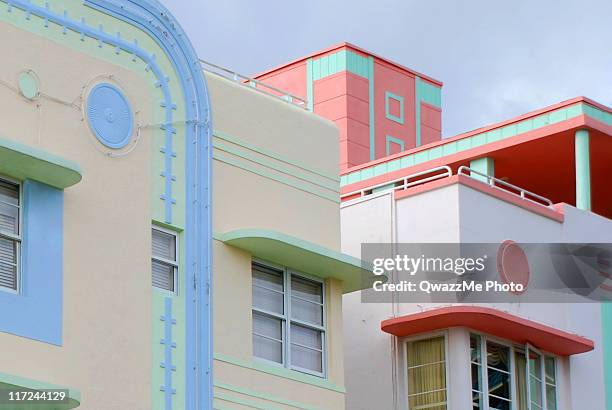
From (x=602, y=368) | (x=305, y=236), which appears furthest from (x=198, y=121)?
(x=602, y=368)

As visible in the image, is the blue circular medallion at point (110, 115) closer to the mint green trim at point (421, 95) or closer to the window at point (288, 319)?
the window at point (288, 319)

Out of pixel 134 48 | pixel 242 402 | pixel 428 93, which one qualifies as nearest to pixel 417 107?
pixel 428 93

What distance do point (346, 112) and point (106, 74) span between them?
57.9 ft

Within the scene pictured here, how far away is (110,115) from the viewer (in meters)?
20.9

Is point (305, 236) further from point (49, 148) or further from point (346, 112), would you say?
point (346, 112)

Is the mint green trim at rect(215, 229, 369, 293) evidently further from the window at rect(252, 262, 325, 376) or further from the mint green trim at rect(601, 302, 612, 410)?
the mint green trim at rect(601, 302, 612, 410)

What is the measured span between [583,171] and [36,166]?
47.9ft

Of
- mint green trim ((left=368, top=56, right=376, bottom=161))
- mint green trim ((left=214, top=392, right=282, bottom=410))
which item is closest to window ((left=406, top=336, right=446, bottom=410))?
mint green trim ((left=214, top=392, right=282, bottom=410))

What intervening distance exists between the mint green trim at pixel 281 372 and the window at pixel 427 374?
344 cm

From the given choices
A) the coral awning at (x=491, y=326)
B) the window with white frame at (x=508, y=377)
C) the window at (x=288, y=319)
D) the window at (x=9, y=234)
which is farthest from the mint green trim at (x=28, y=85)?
the window with white frame at (x=508, y=377)

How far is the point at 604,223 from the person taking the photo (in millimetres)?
30234

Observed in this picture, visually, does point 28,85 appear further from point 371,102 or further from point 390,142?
point 390,142

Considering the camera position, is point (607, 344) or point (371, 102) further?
point (371, 102)

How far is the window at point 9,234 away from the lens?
19.2 metres
